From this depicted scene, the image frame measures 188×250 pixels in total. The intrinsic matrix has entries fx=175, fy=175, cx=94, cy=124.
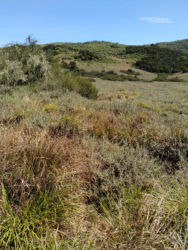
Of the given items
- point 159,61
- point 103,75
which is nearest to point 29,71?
point 103,75

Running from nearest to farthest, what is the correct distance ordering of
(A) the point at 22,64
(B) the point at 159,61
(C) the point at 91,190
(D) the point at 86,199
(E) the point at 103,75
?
(D) the point at 86,199 → (C) the point at 91,190 → (A) the point at 22,64 → (E) the point at 103,75 → (B) the point at 159,61

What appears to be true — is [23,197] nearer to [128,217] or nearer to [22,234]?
[22,234]

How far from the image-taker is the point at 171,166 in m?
3.49

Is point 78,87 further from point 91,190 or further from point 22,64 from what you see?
point 91,190

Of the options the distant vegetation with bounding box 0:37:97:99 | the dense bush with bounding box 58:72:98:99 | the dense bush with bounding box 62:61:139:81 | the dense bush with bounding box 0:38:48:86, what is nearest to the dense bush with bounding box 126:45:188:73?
the dense bush with bounding box 62:61:139:81

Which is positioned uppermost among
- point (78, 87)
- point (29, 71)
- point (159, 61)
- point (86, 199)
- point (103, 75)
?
point (159, 61)

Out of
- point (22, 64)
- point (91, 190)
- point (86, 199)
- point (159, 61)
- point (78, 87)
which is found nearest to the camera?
point (86, 199)

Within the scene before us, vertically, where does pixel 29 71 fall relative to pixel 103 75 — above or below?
below

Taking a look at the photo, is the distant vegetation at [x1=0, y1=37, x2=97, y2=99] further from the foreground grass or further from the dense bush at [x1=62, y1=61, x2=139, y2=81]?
the dense bush at [x1=62, y1=61, x2=139, y2=81]

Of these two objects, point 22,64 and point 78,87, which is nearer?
point 22,64

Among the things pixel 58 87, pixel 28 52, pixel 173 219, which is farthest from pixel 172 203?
pixel 28 52

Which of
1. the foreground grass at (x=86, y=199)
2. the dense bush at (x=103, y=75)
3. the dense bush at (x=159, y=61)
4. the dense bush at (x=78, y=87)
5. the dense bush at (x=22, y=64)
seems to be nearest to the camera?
the foreground grass at (x=86, y=199)

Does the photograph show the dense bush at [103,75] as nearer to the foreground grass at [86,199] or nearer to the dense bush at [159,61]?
the dense bush at [159,61]

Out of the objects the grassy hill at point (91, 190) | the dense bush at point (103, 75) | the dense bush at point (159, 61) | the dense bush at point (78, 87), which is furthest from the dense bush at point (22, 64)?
the dense bush at point (159, 61)
